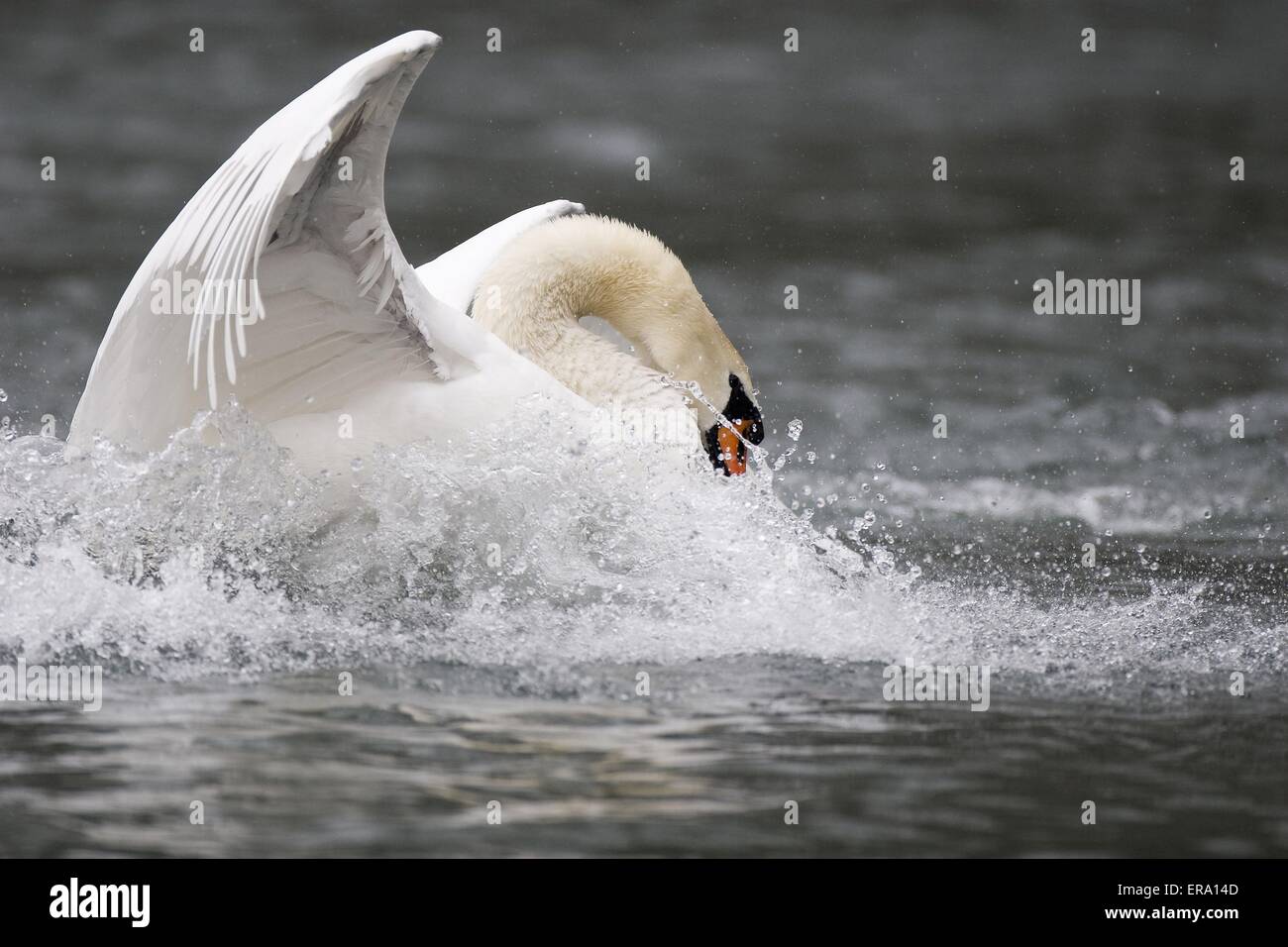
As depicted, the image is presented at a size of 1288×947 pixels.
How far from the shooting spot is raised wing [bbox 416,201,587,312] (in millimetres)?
7316

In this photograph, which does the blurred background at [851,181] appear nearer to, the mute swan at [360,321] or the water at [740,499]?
the water at [740,499]

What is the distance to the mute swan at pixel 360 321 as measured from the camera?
4.99m

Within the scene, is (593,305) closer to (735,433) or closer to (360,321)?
(735,433)

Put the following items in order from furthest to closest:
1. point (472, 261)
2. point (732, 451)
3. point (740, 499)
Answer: point (472, 261), point (732, 451), point (740, 499)

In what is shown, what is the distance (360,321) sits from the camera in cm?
564

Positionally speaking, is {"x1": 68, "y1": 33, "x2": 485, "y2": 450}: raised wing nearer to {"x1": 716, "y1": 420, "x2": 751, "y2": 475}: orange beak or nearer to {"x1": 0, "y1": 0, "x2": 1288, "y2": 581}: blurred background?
{"x1": 716, "y1": 420, "x2": 751, "y2": 475}: orange beak

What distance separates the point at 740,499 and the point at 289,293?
1483mm

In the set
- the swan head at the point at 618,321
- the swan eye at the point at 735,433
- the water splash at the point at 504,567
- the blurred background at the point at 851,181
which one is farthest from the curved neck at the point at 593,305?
the blurred background at the point at 851,181

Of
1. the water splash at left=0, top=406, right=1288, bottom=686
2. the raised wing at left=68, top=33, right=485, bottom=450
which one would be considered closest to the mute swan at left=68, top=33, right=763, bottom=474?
the raised wing at left=68, top=33, right=485, bottom=450

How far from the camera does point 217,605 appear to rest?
5207mm

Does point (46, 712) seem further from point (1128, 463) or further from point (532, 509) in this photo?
point (1128, 463)

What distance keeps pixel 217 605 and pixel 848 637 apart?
173 cm

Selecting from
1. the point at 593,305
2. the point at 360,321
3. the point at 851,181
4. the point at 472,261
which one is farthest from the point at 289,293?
the point at 851,181

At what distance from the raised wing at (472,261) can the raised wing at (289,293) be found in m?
1.46
